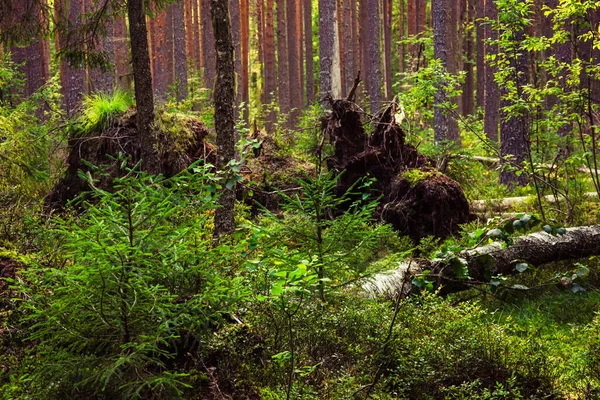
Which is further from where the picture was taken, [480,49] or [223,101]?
[480,49]

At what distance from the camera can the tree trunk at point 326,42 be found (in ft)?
58.4

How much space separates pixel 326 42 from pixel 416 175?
10124 mm

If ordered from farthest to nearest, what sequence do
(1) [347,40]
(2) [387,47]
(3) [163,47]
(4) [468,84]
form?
(2) [387,47], (4) [468,84], (3) [163,47], (1) [347,40]

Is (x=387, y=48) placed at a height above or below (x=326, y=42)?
above

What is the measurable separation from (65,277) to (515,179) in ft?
36.8

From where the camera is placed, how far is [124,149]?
980 centimetres

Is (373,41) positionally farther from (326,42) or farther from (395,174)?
(395,174)

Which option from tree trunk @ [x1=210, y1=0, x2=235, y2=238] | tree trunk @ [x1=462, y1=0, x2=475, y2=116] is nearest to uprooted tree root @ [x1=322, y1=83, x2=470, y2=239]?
tree trunk @ [x1=210, y1=0, x2=235, y2=238]

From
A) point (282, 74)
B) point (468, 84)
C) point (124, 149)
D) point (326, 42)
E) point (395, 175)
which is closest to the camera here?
point (395, 175)

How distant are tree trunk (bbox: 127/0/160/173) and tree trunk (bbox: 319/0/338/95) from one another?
963 centimetres

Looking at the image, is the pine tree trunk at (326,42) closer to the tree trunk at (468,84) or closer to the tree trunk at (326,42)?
the tree trunk at (326,42)

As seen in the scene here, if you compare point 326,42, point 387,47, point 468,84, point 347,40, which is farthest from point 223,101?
point 387,47

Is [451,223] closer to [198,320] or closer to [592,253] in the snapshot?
[592,253]

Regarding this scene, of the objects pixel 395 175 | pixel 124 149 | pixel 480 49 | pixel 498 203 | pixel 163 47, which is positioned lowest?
pixel 498 203
